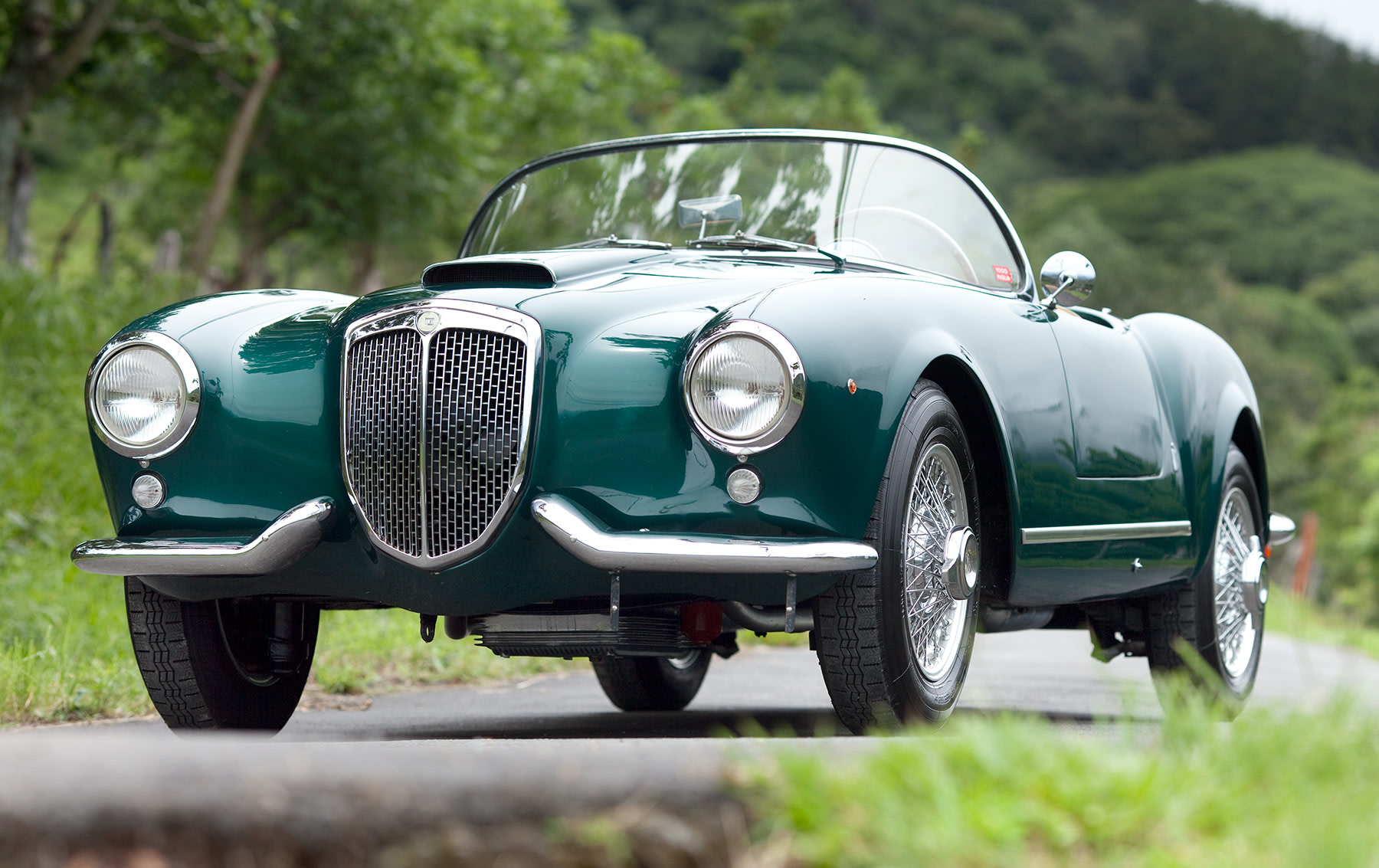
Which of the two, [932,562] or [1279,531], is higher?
[932,562]

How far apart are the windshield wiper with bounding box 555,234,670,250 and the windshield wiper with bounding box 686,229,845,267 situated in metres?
0.11

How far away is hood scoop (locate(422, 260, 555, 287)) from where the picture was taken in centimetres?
377

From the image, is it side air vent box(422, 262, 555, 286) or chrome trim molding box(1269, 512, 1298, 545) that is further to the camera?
chrome trim molding box(1269, 512, 1298, 545)

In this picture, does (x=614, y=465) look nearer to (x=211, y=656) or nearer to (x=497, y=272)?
(x=497, y=272)

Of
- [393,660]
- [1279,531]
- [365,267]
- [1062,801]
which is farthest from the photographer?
[365,267]

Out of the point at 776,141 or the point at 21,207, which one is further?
the point at 21,207

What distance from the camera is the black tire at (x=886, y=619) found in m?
3.52

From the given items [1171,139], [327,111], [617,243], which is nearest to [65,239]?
[327,111]

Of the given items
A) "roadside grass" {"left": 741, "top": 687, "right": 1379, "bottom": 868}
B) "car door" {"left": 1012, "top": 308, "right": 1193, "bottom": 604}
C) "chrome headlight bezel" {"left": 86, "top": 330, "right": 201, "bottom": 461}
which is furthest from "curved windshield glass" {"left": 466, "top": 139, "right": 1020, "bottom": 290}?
"roadside grass" {"left": 741, "top": 687, "right": 1379, "bottom": 868}

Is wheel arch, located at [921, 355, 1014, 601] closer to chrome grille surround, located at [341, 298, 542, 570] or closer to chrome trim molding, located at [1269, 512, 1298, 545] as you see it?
chrome grille surround, located at [341, 298, 542, 570]

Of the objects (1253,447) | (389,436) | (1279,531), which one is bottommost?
(1279,531)

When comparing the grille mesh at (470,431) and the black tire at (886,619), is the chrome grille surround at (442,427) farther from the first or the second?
the black tire at (886,619)

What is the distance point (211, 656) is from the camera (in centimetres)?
411

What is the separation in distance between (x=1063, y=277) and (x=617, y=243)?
4.84 ft
